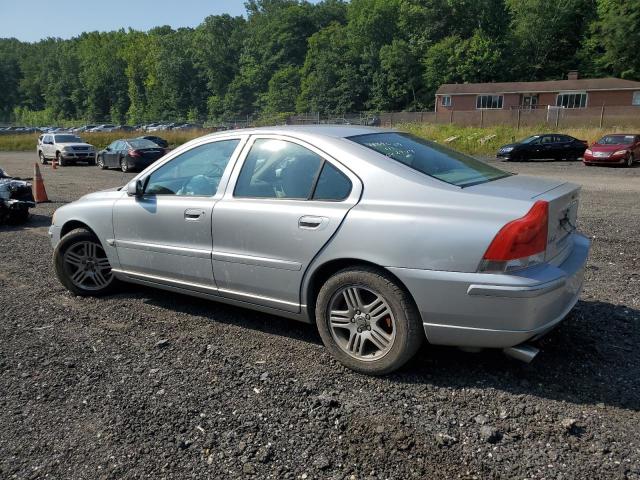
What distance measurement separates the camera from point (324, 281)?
364 cm

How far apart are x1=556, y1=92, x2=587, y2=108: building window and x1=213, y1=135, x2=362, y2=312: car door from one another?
5362 centimetres

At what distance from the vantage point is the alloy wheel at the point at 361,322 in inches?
133

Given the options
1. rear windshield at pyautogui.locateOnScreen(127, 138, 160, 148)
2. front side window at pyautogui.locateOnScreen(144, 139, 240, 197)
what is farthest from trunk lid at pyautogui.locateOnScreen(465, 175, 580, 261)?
rear windshield at pyautogui.locateOnScreen(127, 138, 160, 148)

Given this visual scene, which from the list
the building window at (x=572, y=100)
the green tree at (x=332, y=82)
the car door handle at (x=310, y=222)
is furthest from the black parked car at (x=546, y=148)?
the green tree at (x=332, y=82)

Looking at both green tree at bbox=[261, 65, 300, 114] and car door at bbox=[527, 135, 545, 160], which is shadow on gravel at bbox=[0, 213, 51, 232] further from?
green tree at bbox=[261, 65, 300, 114]

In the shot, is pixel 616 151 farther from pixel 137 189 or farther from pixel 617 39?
pixel 617 39

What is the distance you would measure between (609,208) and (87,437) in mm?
10153

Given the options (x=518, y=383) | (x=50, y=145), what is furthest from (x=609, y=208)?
(x=50, y=145)

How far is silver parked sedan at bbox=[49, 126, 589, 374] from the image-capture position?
9.90ft

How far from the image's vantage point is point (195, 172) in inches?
173

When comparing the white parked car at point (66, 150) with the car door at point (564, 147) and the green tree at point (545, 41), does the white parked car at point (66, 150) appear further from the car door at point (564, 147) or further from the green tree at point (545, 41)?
the green tree at point (545, 41)

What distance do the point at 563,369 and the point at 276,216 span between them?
2.18 meters

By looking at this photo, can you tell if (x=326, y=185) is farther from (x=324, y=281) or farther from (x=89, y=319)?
(x=89, y=319)

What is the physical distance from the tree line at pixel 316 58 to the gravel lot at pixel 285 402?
210 ft
